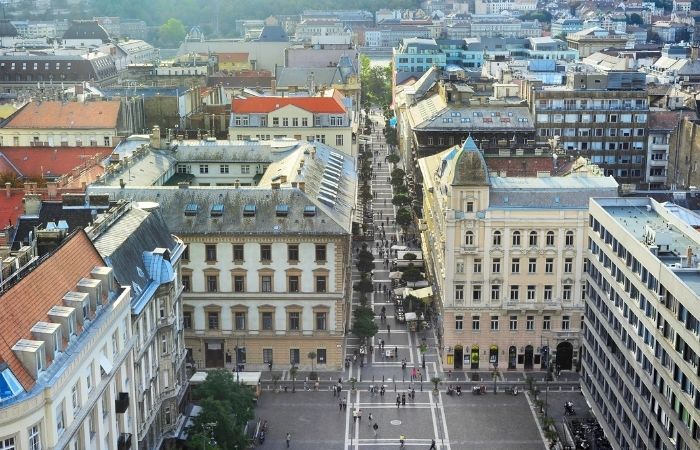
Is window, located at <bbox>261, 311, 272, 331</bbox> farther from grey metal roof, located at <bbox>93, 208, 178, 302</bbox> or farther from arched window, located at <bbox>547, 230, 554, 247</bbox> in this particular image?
arched window, located at <bbox>547, 230, 554, 247</bbox>

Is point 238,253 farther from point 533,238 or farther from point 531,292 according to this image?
point 531,292

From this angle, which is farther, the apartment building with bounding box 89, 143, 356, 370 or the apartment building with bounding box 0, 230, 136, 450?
the apartment building with bounding box 89, 143, 356, 370

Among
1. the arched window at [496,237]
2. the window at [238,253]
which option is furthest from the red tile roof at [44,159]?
the arched window at [496,237]

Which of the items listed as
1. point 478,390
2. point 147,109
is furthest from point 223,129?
point 478,390

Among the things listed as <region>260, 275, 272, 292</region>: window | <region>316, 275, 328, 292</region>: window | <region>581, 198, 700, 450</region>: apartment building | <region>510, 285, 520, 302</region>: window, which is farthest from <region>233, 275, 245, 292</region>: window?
<region>581, 198, 700, 450</region>: apartment building

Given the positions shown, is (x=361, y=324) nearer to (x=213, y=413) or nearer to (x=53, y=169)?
(x=213, y=413)

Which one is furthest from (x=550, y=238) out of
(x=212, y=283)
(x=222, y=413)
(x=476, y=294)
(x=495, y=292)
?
Answer: (x=222, y=413)
